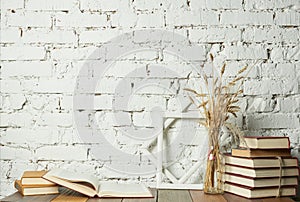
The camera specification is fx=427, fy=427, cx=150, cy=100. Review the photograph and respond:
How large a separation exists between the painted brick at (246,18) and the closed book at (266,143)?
24.1 inches

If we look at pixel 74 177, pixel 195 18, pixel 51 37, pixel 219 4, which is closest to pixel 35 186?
pixel 74 177

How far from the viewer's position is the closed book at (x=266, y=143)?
5.36ft

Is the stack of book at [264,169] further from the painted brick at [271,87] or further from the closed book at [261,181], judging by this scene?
the painted brick at [271,87]

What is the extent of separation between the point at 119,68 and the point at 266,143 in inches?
30.2

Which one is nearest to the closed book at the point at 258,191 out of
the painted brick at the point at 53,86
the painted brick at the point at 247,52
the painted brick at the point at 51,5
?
the painted brick at the point at 247,52

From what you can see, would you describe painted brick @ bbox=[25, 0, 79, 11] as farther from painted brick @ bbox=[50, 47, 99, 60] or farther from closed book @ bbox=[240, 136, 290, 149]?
closed book @ bbox=[240, 136, 290, 149]

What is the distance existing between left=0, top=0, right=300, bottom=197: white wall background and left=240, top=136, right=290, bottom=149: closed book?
31 centimetres

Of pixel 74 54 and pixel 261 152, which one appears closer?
pixel 261 152

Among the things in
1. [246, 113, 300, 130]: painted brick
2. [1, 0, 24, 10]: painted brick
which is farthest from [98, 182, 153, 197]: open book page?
[1, 0, 24, 10]: painted brick

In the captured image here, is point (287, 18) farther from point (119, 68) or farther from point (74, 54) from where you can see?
point (74, 54)

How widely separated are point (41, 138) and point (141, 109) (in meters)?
0.49

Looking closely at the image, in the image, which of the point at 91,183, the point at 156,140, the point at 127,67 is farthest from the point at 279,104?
the point at 91,183

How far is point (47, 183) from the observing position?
1675mm

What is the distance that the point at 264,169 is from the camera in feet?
5.33
